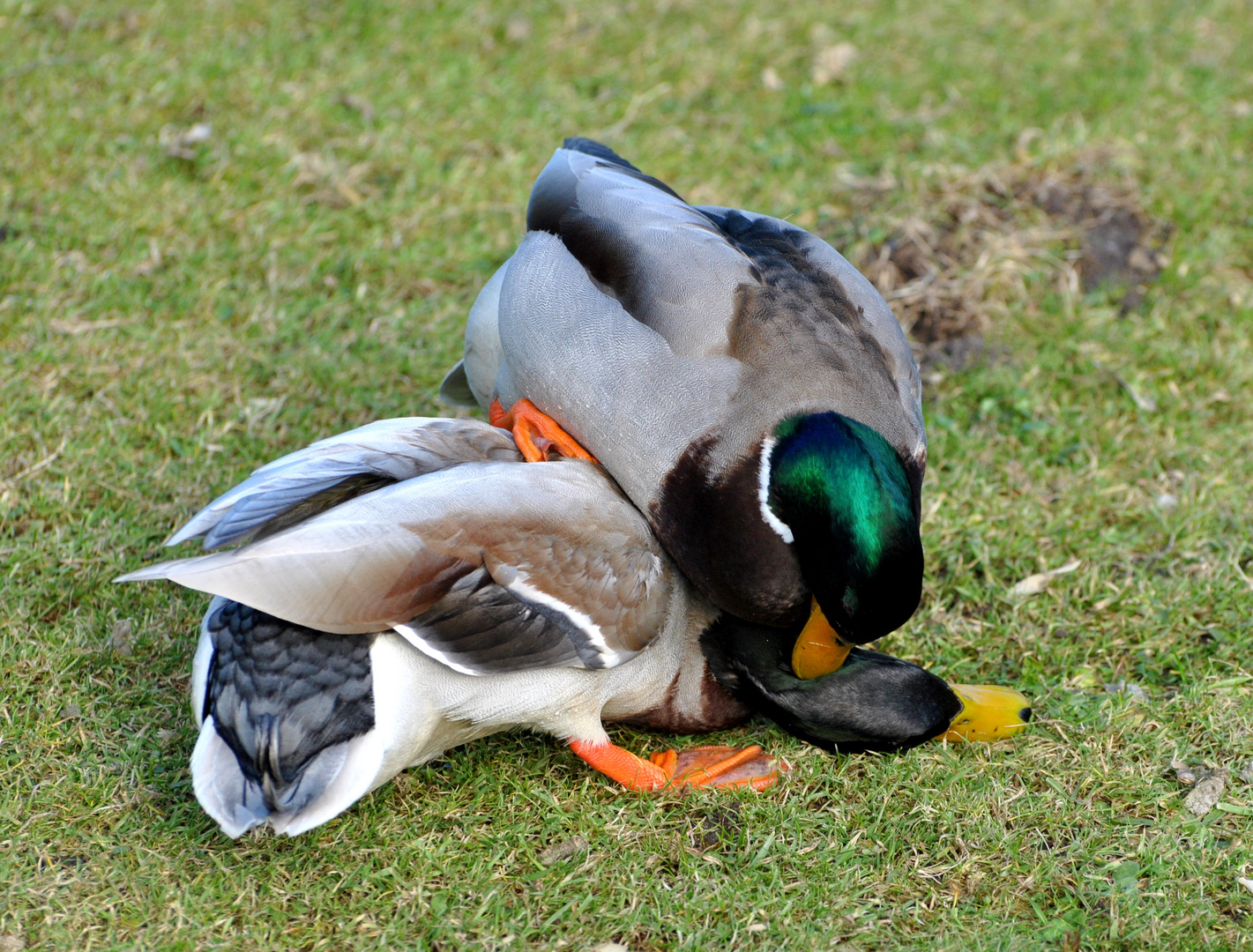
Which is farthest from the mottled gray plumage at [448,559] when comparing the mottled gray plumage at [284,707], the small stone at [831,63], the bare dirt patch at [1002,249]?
the small stone at [831,63]

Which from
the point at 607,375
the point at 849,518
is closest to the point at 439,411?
the point at 607,375

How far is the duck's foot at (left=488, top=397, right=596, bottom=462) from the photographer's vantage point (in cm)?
308

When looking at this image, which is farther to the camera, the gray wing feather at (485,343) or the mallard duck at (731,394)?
the gray wing feather at (485,343)

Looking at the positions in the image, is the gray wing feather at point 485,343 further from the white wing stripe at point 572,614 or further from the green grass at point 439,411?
the white wing stripe at point 572,614

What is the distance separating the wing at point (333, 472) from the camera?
2.62m

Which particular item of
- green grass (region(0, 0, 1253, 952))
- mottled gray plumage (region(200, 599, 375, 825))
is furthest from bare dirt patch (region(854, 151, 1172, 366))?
mottled gray plumage (region(200, 599, 375, 825))

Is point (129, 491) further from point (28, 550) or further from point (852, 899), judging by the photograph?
point (852, 899)

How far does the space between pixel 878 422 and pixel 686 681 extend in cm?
80

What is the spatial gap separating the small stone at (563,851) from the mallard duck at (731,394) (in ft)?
2.12

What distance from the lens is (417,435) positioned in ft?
9.56

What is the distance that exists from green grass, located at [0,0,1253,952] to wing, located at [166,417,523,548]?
23.8 inches

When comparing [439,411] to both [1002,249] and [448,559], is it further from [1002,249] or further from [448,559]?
[1002,249]

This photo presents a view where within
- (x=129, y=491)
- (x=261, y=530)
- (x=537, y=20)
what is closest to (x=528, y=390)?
(x=261, y=530)

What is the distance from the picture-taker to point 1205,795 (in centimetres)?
288
